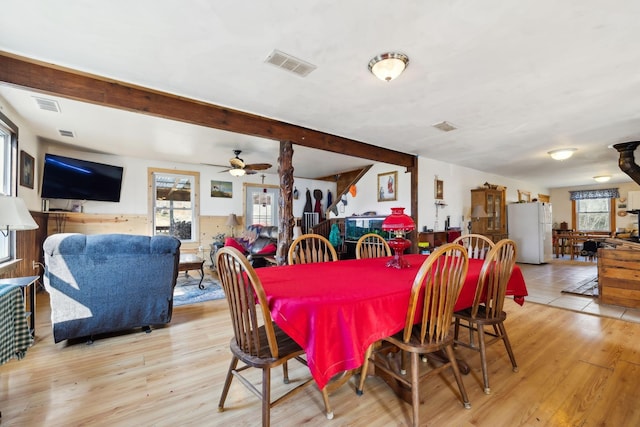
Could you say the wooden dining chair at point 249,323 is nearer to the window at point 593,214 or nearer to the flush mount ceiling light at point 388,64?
the flush mount ceiling light at point 388,64

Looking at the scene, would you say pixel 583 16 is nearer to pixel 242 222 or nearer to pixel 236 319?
pixel 236 319

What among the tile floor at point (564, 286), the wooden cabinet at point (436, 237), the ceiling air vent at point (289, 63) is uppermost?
the ceiling air vent at point (289, 63)

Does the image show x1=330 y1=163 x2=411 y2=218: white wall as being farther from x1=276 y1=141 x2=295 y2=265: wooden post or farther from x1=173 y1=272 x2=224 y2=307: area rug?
x1=173 y1=272 x2=224 y2=307: area rug

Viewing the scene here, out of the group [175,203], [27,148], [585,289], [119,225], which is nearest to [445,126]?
[585,289]

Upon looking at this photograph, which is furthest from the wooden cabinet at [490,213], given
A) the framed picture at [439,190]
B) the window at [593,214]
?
the window at [593,214]

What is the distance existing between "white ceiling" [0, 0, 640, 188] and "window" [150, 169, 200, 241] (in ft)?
7.52

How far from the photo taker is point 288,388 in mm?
1974

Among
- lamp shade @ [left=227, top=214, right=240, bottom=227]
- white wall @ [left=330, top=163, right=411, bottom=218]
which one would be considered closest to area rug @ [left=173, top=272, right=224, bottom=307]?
lamp shade @ [left=227, top=214, right=240, bottom=227]

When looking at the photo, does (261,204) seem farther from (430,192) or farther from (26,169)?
(26,169)

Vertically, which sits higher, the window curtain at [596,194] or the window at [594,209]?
the window curtain at [596,194]

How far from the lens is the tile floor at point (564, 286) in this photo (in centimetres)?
356

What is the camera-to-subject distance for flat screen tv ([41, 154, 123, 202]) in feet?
15.8

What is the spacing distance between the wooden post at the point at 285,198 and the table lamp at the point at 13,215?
2445 mm

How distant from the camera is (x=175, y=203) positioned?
21.5 feet
